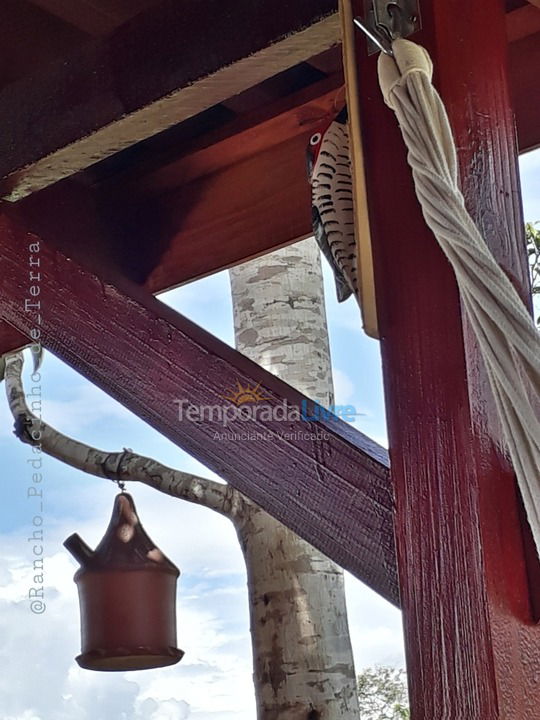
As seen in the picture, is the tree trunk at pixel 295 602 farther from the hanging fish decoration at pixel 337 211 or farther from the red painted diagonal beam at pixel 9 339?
the hanging fish decoration at pixel 337 211

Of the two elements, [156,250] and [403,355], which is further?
[156,250]

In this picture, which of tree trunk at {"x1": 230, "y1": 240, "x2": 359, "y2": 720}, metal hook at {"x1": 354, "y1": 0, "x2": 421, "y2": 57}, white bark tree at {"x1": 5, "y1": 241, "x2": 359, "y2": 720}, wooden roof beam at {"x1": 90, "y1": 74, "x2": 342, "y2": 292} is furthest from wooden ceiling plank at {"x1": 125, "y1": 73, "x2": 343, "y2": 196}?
tree trunk at {"x1": 230, "y1": 240, "x2": 359, "y2": 720}

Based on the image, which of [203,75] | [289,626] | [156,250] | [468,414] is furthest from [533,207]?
[468,414]

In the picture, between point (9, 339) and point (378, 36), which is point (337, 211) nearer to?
point (378, 36)

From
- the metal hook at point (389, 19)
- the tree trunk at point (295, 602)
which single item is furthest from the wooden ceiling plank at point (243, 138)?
the tree trunk at point (295, 602)

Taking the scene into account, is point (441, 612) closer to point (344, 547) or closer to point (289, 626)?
point (344, 547)

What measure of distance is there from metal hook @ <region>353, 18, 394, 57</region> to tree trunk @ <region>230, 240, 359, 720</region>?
1.78 m

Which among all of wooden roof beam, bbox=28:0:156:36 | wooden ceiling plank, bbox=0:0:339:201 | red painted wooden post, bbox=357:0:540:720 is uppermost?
wooden roof beam, bbox=28:0:156:36

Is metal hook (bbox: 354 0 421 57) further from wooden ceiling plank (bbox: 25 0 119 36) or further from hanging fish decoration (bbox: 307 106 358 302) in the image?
wooden ceiling plank (bbox: 25 0 119 36)

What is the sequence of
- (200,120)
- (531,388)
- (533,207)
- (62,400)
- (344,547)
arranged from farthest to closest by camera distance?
(533,207) < (62,400) < (200,120) < (344,547) < (531,388)

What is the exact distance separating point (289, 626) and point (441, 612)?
1760mm

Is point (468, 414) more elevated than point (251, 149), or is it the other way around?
point (251, 149)

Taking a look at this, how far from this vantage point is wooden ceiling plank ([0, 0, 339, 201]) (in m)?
1.29

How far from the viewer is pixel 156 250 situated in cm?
210
